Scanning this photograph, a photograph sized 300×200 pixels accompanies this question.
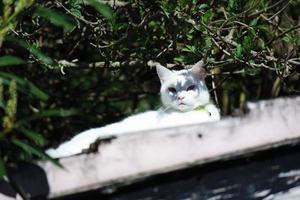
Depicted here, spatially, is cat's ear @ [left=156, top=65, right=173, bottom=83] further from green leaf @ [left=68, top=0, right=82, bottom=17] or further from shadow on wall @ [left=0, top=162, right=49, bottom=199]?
shadow on wall @ [left=0, top=162, right=49, bottom=199]

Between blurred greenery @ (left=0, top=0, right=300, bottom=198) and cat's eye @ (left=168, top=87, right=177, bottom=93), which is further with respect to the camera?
cat's eye @ (left=168, top=87, right=177, bottom=93)

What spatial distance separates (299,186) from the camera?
6.93 feet

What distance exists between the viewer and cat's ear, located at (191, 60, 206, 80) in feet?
9.06

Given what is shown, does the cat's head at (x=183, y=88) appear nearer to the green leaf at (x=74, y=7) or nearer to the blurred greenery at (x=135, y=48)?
the blurred greenery at (x=135, y=48)

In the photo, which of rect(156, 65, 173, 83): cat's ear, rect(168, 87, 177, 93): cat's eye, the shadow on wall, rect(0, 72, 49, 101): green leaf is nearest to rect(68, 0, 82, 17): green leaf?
rect(156, 65, 173, 83): cat's ear

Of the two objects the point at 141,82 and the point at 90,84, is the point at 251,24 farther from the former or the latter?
the point at 90,84

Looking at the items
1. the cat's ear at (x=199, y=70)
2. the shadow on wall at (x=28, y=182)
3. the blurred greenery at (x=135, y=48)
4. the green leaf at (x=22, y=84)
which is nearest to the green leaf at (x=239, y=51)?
the blurred greenery at (x=135, y=48)

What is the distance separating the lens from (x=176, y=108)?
3.03 m

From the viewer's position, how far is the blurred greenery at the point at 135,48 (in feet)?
8.25

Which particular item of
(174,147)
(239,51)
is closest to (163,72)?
(239,51)

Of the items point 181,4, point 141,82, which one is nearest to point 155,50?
point 181,4

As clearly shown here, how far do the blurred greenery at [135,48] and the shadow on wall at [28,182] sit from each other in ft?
0.16

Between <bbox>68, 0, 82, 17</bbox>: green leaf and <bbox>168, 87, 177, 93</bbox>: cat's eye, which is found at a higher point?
<bbox>68, 0, 82, 17</bbox>: green leaf

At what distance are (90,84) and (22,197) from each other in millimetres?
2602
